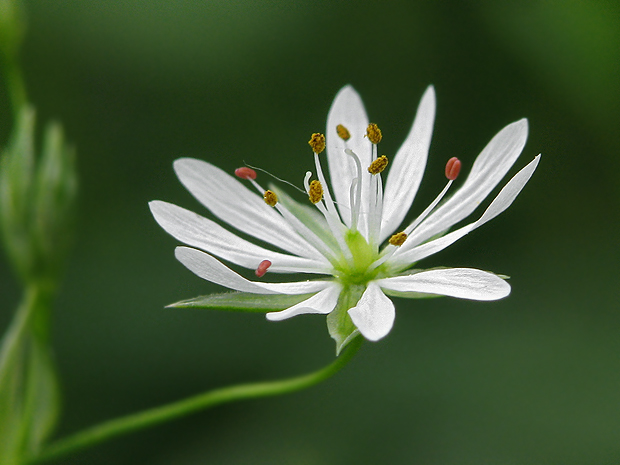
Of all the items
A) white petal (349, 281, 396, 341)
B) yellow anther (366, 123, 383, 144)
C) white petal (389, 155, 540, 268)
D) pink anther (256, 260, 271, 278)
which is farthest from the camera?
yellow anther (366, 123, 383, 144)

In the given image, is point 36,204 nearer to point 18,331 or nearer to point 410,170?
point 18,331

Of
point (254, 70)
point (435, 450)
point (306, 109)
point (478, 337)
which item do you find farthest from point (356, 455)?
point (254, 70)

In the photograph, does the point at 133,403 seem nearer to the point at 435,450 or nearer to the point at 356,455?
the point at 356,455

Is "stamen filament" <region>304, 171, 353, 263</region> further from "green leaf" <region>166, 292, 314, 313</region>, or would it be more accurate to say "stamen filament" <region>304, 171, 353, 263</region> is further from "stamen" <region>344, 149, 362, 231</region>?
"green leaf" <region>166, 292, 314, 313</region>

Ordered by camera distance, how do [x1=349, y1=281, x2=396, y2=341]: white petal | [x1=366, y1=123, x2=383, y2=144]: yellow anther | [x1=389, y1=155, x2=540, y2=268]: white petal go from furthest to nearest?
1. [x1=366, y1=123, x2=383, y2=144]: yellow anther
2. [x1=389, y1=155, x2=540, y2=268]: white petal
3. [x1=349, y1=281, x2=396, y2=341]: white petal

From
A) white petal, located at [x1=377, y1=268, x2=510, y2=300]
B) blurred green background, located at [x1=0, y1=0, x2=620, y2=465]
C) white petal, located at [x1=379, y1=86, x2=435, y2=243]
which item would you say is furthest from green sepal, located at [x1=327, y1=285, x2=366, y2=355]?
blurred green background, located at [x1=0, y1=0, x2=620, y2=465]

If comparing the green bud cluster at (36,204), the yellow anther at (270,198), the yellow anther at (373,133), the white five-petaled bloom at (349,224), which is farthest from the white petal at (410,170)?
the green bud cluster at (36,204)
